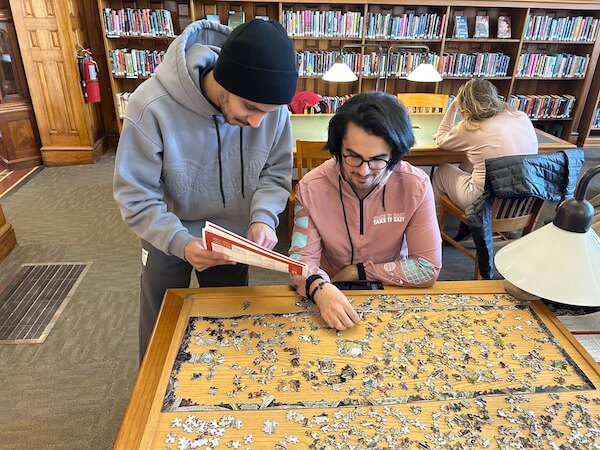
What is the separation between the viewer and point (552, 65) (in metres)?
5.27

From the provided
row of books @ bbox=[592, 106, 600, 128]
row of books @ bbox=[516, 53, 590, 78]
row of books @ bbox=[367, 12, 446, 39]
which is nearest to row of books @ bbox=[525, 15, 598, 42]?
row of books @ bbox=[516, 53, 590, 78]

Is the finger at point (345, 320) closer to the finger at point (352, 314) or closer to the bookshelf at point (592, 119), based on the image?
the finger at point (352, 314)

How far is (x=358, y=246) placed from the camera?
1.50m

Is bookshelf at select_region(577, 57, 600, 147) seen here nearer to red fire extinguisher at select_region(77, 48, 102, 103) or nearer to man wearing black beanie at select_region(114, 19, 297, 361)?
man wearing black beanie at select_region(114, 19, 297, 361)

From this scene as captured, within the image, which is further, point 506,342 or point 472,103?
point 472,103

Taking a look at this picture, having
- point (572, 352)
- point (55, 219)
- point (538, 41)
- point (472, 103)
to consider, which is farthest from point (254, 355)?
point (538, 41)

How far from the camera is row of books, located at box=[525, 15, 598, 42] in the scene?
5070 mm

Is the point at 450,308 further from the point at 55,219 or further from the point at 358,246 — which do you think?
the point at 55,219

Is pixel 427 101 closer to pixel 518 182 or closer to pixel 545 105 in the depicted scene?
pixel 518 182

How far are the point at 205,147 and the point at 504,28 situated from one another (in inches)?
197

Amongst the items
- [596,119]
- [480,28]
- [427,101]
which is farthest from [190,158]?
[596,119]

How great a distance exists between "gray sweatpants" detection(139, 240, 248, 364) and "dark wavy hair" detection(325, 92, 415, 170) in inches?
26.0

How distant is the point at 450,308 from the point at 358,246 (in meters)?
0.40

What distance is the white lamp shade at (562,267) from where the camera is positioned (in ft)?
2.64
